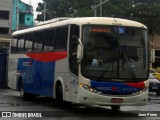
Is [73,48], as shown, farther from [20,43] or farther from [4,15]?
[4,15]

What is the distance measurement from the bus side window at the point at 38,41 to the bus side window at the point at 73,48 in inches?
138

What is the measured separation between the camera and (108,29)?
15.1 m

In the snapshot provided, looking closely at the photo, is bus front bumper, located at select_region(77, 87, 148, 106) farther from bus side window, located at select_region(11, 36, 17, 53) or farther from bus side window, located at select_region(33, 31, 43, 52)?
bus side window, located at select_region(11, 36, 17, 53)

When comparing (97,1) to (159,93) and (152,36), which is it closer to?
(152,36)

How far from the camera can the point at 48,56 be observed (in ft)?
58.3

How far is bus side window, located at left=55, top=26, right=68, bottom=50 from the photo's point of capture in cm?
1616

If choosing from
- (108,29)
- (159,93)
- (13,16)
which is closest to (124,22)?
(108,29)

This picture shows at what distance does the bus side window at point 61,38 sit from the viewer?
16.2m

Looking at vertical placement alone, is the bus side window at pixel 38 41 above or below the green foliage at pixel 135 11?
below

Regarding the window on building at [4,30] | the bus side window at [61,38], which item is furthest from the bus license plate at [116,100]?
the window on building at [4,30]

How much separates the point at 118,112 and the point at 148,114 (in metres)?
1.28

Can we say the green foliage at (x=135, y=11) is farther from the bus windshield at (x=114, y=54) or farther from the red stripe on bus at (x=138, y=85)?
the red stripe on bus at (x=138, y=85)

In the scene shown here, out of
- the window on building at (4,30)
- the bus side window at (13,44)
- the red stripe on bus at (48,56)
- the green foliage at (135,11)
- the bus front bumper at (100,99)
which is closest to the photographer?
the bus front bumper at (100,99)

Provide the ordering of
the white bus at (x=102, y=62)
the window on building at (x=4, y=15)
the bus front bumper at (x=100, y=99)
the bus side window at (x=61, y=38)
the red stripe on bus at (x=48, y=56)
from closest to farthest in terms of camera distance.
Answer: the bus front bumper at (x=100, y=99) < the white bus at (x=102, y=62) < the bus side window at (x=61, y=38) < the red stripe on bus at (x=48, y=56) < the window on building at (x=4, y=15)
